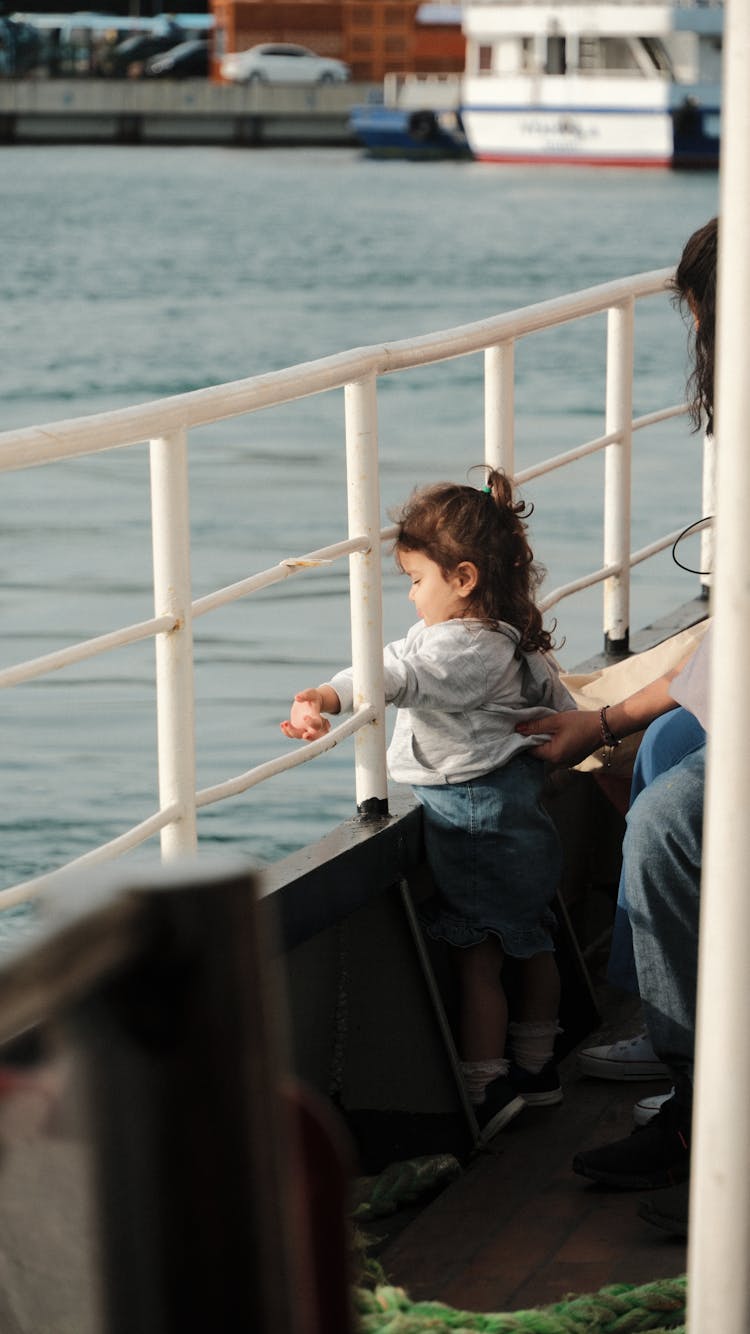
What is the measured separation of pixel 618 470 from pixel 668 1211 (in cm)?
178

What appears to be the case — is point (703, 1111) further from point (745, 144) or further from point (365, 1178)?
point (365, 1178)

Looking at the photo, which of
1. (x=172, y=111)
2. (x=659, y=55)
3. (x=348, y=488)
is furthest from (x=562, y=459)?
(x=172, y=111)

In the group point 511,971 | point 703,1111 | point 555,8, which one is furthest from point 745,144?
point 555,8

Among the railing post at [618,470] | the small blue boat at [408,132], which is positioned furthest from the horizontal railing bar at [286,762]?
the small blue boat at [408,132]

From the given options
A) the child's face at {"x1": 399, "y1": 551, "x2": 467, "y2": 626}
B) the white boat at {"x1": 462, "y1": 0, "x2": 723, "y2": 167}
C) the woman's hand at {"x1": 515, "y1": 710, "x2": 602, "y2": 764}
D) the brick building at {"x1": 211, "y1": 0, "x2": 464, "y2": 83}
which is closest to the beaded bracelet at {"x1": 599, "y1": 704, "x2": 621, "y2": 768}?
the woman's hand at {"x1": 515, "y1": 710, "x2": 602, "y2": 764}

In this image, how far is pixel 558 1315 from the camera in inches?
88.8

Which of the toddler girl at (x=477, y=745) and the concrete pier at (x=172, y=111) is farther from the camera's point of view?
the concrete pier at (x=172, y=111)

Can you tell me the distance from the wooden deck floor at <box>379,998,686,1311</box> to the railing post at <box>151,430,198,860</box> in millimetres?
628

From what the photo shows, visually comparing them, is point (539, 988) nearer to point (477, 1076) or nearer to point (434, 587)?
point (477, 1076)

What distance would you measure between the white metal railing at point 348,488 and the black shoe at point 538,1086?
461mm

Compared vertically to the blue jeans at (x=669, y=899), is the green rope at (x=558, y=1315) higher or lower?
lower

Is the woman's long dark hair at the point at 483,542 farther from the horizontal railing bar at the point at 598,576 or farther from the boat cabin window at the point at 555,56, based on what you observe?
the boat cabin window at the point at 555,56

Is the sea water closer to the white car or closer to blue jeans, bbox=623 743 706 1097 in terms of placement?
blue jeans, bbox=623 743 706 1097

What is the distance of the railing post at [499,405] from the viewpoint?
326cm
